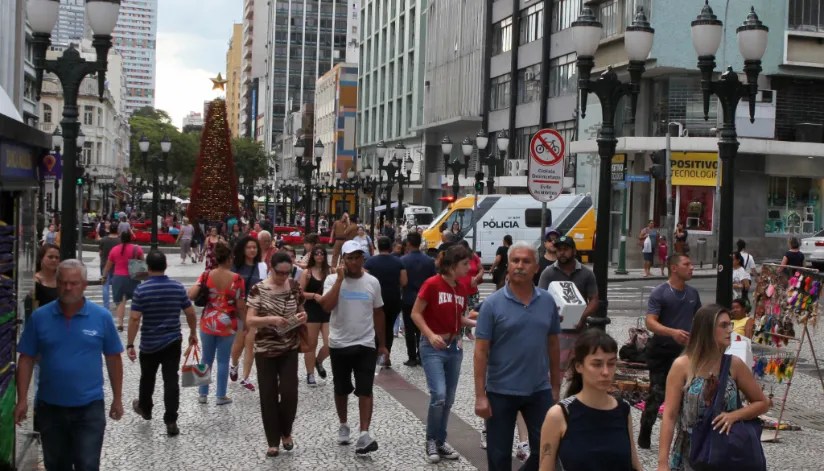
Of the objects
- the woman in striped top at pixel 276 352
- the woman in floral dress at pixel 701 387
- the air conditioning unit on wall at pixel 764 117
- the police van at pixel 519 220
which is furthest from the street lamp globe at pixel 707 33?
the air conditioning unit on wall at pixel 764 117

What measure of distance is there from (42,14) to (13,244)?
8110 mm

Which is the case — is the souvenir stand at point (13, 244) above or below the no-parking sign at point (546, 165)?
below

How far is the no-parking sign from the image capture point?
12.6 metres

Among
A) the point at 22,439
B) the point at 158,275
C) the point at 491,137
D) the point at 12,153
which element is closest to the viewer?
the point at 12,153

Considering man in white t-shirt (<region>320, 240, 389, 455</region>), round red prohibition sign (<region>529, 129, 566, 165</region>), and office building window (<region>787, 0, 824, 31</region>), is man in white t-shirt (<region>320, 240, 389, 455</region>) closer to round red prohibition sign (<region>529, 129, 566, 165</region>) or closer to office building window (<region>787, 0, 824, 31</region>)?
round red prohibition sign (<region>529, 129, 566, 165</region>)

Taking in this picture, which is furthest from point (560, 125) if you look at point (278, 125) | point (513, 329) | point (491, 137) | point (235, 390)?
point (278, 125)

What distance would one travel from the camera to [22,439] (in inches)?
259

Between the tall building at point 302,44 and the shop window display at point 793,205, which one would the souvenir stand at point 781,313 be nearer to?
the shop window display at point 793,205

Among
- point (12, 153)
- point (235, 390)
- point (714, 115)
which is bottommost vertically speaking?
point (235, 390)

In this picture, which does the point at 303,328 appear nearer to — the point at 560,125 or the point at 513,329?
the point at 513,329

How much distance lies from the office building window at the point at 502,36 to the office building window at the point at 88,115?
66.8m

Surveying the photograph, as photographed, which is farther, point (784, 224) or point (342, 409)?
point (784, 224)

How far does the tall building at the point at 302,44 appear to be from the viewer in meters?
162

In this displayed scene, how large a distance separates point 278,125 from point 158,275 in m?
161
